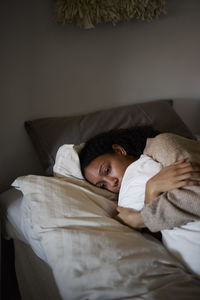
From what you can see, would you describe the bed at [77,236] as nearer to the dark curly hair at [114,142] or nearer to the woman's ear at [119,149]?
the dark curly hair at [114,142]

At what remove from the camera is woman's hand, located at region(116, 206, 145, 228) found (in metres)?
0.98

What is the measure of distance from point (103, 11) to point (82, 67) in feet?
0.96

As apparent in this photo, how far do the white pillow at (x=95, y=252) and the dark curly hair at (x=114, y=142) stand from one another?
0.63ft

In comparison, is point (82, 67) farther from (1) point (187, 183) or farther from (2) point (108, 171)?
(1) point (187, 183)

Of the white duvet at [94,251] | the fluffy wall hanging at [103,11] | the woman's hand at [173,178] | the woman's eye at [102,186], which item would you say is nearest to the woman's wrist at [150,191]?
the woman's hand at [173,178]

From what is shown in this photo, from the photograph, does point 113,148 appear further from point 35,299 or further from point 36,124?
point 35,299

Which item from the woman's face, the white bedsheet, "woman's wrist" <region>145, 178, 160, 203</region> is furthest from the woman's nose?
the white bedsheet

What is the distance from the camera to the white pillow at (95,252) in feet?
2.45

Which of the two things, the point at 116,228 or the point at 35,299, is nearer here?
the point at 116,228

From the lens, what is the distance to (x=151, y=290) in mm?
724

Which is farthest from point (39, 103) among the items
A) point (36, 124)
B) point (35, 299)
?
point (35, 299)

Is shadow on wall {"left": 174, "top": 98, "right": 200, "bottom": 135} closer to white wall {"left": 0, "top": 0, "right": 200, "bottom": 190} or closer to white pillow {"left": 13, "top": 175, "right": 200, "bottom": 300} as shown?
white wall {"left": 0, "top": 0, "right": 200, "bottom": 190}

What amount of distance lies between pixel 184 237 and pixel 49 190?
0.50 m

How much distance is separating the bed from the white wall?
13cm
